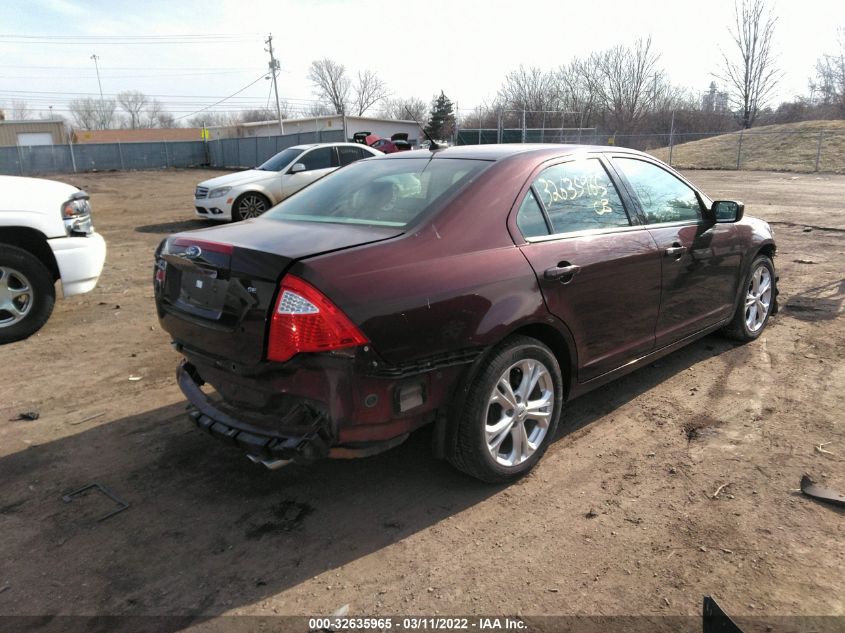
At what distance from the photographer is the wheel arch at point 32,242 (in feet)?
17.9

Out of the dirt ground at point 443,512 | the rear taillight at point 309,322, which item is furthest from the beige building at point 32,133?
the rear taillight at point 309,322

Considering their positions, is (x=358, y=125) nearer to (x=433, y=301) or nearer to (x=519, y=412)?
(x=519, y=412)

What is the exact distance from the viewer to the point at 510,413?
3.15m

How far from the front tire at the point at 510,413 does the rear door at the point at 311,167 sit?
10.0 metres

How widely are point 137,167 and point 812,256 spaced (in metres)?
39.2

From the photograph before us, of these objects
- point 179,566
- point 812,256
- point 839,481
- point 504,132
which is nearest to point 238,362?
point 179,566

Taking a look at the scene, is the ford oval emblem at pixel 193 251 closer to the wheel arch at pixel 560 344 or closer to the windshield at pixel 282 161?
the wheel arch at pixel 560 344

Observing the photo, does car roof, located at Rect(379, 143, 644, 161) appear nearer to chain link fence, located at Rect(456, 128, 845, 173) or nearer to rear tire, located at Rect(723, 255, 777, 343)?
rear tire, located at Rect(723, 255, 777, 343)

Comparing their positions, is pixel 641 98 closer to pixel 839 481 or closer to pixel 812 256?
pixel 812 256

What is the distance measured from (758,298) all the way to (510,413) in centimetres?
332

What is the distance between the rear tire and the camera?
5062mm

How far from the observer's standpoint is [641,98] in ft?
190

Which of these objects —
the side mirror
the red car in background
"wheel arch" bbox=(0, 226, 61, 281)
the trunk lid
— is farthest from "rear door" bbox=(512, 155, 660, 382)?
the red car in background

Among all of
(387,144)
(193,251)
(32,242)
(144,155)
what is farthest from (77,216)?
(144,155)
